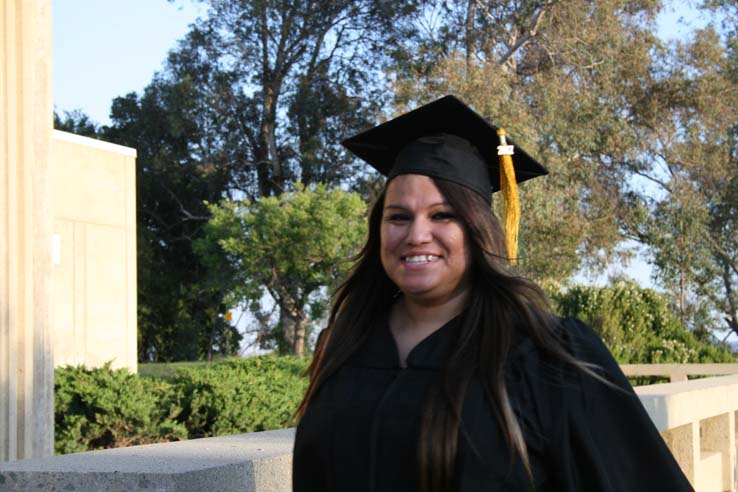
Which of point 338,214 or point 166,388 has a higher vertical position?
point 338,214

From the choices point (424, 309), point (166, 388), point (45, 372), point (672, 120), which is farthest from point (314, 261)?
point (424, 309)

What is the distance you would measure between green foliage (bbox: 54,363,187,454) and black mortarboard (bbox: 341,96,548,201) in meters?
5.70

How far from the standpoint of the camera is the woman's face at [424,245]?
222 centimetres

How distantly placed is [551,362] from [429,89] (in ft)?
76.7

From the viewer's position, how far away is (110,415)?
7898mm

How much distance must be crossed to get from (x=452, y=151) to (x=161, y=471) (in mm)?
918

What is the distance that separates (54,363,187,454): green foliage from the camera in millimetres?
7859

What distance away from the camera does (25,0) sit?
573 cm

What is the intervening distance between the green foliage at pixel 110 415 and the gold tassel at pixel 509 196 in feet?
18.8

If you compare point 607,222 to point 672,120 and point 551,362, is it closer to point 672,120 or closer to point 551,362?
point 672,120

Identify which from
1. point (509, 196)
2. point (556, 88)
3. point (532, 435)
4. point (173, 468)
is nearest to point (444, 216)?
point (509, 196)

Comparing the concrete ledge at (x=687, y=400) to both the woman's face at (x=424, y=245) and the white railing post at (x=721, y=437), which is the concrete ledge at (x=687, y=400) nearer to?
the white railing post at (x=721, y=437)

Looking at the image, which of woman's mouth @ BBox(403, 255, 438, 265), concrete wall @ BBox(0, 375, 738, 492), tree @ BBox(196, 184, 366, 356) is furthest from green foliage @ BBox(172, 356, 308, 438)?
tree @ BBox(196, 184, 366, 356)

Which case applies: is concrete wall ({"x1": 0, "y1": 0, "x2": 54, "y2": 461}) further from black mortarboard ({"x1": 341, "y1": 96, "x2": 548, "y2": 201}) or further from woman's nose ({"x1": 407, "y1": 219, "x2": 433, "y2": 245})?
woman's nose ({"x1": 407, "y1": 219, "x2": 433, "y2": 245})
